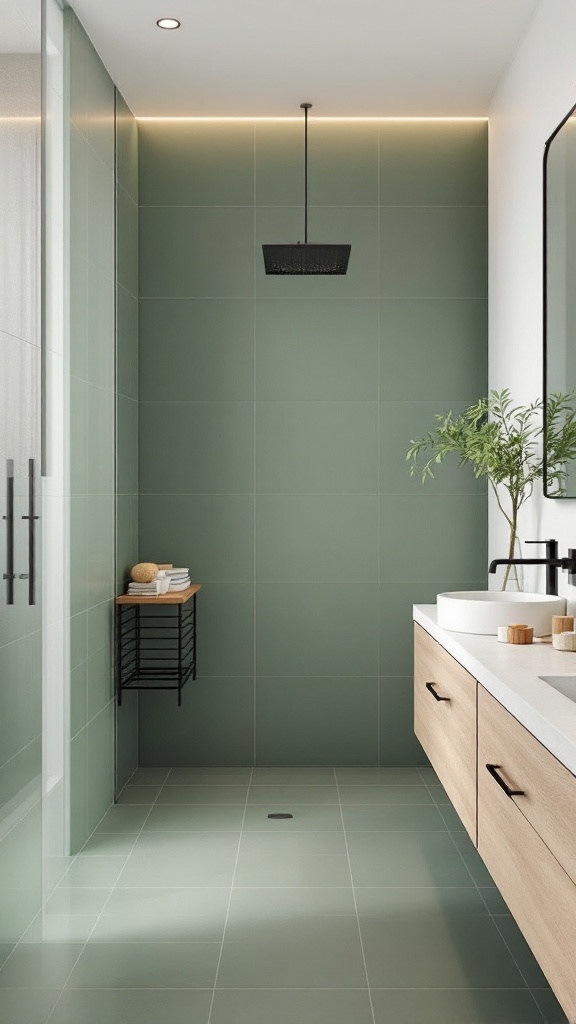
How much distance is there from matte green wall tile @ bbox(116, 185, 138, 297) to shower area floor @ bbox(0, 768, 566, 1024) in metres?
2.21

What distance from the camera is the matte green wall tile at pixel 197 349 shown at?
434cm

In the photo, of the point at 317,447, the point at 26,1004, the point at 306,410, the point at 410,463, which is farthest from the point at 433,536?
the point at 26,1004

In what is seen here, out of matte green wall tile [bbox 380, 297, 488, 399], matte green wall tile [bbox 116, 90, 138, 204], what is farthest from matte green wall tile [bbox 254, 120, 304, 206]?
matte green wall tile [bbox 380, 297, 488, 399]

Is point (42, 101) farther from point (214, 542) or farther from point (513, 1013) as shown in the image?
point (513, 1013)

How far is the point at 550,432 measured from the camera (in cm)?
306

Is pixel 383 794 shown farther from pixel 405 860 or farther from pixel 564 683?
pixel 564 683

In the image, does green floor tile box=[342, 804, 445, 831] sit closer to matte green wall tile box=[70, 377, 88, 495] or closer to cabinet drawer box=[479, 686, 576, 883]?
cabinet drawer box=[479, 686, 576, 883]

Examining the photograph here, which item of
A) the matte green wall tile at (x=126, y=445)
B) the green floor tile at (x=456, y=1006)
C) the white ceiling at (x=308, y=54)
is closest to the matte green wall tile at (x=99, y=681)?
the matte green wall tile at (x=126, y=445)

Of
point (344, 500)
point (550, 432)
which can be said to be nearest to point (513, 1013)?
point (550, 432)

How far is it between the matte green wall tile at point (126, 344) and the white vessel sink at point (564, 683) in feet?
7.84

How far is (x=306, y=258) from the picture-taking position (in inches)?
150

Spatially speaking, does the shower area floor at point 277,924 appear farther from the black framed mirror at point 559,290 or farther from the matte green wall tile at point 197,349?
the matte green wall tile at point 197,349

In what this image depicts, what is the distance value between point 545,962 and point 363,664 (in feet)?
8.58

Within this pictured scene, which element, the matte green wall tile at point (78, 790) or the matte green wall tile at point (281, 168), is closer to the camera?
the matte green wall tile at point (78, 790)
